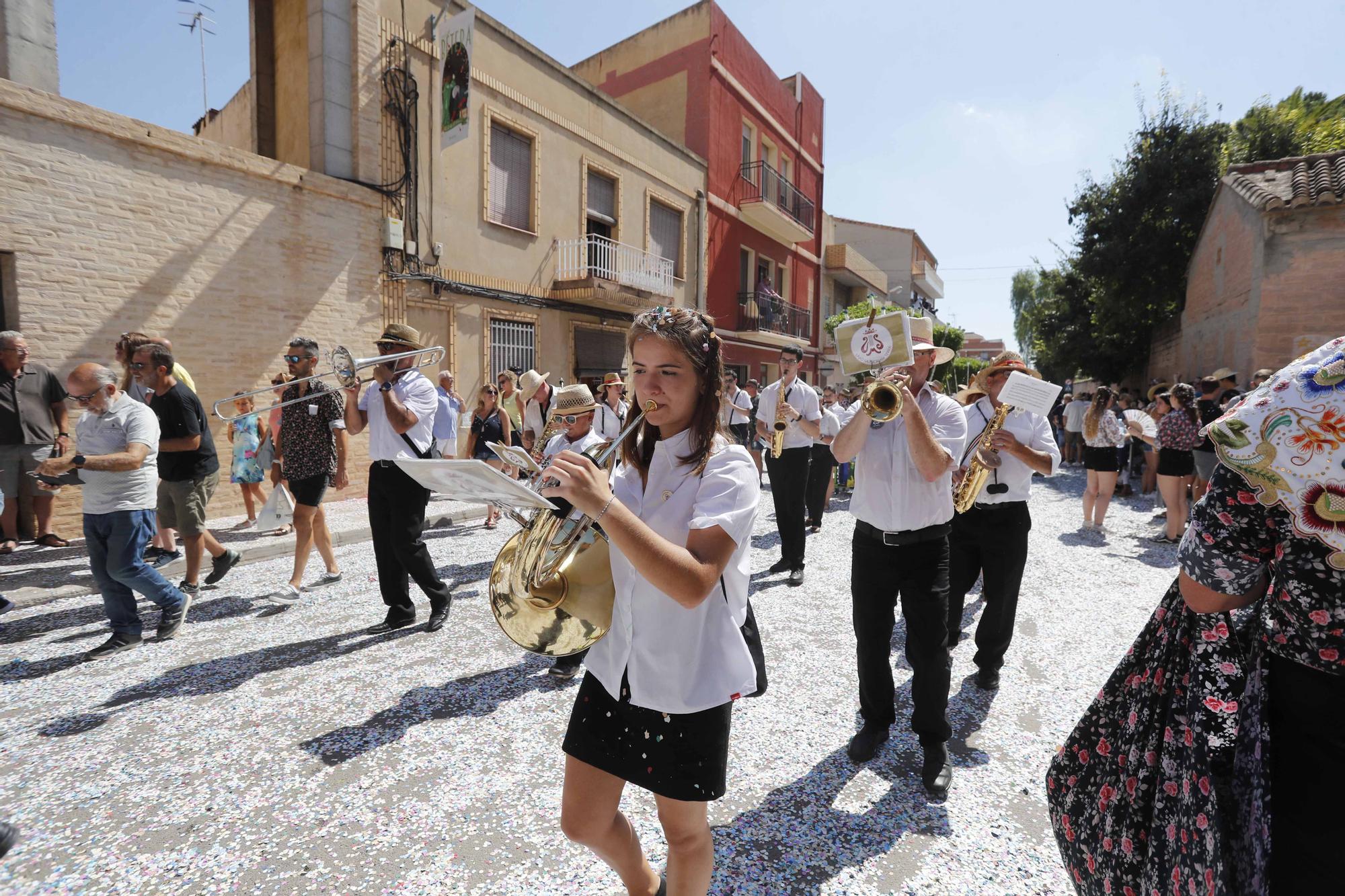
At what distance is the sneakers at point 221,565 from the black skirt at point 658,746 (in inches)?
190

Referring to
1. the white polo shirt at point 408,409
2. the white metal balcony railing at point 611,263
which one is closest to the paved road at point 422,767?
the white polo shirt at point 408,409

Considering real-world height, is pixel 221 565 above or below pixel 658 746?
below

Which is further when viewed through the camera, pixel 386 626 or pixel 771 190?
pixel 771 190

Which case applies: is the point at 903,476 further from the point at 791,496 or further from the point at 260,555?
the point at 260,555

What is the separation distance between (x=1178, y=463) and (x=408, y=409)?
801 centimetres

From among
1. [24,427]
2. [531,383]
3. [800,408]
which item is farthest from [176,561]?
[800,408]

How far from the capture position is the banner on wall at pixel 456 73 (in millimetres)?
9203

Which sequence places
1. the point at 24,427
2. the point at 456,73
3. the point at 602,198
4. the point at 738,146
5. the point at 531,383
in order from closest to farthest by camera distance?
the point at 24,427 < the point at 531,383 < the point at 456,73 < the point at 602,198 < the point at 738,146

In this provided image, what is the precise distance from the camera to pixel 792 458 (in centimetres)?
587

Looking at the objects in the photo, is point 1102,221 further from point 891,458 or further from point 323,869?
point 323,869

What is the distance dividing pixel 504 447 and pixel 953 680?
3322 millimetres

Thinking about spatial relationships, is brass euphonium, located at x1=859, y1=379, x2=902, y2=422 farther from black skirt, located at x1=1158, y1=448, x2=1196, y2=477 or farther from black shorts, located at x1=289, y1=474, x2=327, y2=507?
black skirt, located at x1=1158, y1=448, x2=1196, y2=477

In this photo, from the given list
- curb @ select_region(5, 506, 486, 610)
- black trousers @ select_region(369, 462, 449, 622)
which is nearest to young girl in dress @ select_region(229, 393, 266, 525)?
curb @ select_region(5, 506, 486, 610)

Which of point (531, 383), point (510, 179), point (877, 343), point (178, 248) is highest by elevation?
point (510, 179)
